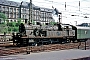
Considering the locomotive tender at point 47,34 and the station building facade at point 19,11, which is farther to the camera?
the station building facade at point 19,11

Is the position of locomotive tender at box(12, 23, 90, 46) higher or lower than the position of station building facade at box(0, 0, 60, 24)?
lower

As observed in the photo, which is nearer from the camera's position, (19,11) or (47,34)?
(47,34)

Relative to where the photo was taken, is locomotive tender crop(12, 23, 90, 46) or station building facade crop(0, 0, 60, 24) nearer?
locomotive tender crop(12, 23, 90, 46)

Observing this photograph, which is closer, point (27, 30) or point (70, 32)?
point (27, 30)

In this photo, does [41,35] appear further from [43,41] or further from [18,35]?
[18,35]

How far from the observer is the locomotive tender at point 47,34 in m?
26.8

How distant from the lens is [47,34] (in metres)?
29.5

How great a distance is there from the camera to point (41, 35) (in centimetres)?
2855

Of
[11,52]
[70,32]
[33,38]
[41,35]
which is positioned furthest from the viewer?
[70,32]

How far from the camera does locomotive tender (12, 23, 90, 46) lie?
26812 mm

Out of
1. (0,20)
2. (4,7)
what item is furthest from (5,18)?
(4,7)

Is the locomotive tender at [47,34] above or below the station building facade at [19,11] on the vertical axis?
below

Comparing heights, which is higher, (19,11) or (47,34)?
(19,11)

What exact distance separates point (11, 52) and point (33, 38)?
7.52m
